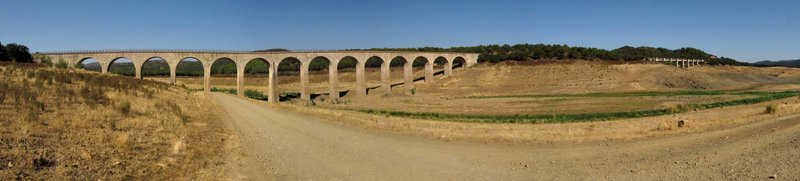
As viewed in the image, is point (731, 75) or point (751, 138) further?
point (731, 75)

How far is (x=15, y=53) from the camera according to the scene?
51.7 metres

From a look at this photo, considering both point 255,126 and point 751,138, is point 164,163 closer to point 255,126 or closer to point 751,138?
point 255,126

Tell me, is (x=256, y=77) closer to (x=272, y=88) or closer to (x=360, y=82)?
(x=360, y=82)

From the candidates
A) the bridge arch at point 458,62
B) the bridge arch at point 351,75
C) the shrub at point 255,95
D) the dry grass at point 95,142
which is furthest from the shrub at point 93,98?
the bridge arch at point 458,62

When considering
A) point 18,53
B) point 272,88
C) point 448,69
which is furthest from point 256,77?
point 18,53

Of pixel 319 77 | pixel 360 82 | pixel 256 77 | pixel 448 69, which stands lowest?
pixel 360 82

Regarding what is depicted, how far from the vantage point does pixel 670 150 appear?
593 inches

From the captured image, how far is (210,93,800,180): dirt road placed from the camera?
461 inches

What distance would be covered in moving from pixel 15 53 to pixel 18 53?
26.9 inches

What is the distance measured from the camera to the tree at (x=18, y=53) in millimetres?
51022

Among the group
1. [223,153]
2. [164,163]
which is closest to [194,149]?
[223,153]

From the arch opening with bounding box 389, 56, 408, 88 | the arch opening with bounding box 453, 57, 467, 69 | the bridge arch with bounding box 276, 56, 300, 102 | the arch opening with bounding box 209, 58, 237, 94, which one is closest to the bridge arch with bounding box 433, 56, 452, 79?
the arch opening with bounding box 453, 57, 467, 69

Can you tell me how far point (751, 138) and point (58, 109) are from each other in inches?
825

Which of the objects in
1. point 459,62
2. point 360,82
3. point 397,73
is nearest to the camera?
point 360,82
